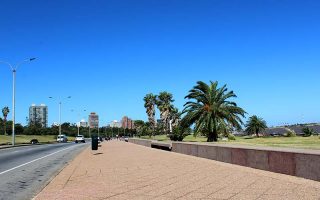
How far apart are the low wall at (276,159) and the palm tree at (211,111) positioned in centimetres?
1711

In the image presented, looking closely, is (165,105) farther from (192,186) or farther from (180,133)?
(192,186)

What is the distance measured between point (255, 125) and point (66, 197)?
84.4 meters

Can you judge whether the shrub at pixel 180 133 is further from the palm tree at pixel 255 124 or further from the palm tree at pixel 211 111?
the palm tree at pixel 255 124

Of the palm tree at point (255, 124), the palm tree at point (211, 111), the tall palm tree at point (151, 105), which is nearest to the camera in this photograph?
the palm tree at point (211, 111)

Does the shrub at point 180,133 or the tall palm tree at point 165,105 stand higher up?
the tall palm tree at point 165,105

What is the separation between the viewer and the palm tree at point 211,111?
3638 cm


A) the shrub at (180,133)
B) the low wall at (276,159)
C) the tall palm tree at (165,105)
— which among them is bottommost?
the low wall at (276,159)

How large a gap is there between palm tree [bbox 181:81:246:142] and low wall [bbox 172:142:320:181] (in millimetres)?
17110

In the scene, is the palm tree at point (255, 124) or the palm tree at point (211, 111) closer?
the palm tree at point (211, 111)

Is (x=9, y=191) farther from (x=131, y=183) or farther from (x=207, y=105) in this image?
(x=207, y=105)

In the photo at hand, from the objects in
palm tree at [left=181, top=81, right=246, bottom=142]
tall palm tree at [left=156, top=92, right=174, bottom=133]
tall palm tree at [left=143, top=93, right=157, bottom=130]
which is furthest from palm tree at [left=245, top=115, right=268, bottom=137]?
palm tree at [left=181, top=81, right=246, bottom=142]

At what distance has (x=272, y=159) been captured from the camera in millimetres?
12711

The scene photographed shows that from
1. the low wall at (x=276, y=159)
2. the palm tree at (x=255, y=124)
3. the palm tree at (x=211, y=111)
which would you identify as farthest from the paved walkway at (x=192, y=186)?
the palm tree at (x=255, y=124)

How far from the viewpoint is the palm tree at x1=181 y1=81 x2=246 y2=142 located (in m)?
36.4
